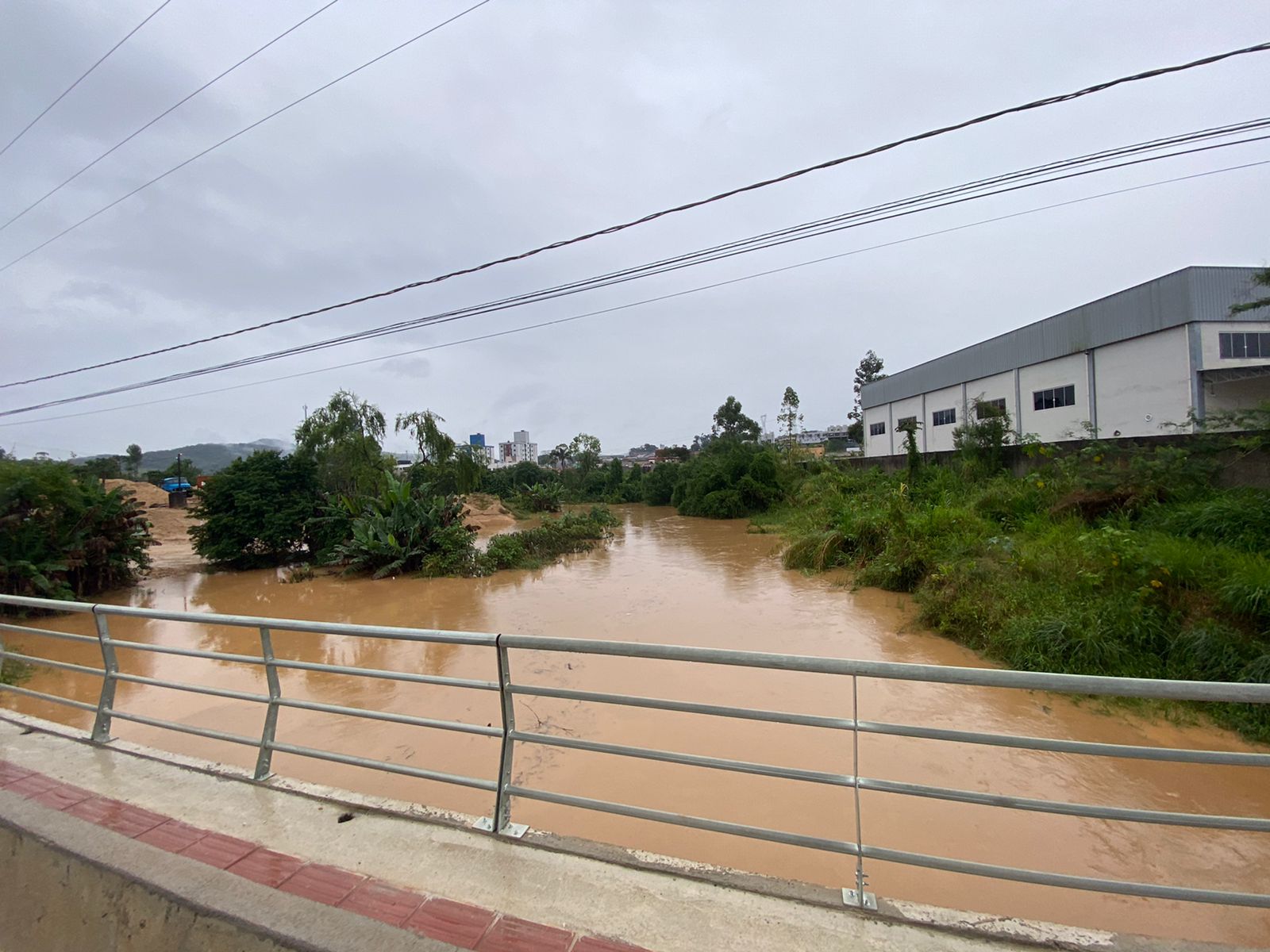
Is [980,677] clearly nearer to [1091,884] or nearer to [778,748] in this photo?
[1091,884]

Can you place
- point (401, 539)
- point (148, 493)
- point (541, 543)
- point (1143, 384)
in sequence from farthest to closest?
1. point (148, 493)
2. point (541, 543)
3. point (1143, 384)
4. point (401, 539)

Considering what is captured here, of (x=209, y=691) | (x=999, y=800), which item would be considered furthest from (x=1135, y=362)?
(x=209, y=691)

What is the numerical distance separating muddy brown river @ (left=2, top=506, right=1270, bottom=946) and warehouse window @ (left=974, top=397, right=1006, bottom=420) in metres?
10.6

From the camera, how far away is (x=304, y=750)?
9.26 feet

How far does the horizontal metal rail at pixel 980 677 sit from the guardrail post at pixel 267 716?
1.54m

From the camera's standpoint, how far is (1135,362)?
1794 cm

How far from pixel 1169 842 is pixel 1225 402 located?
1817cm

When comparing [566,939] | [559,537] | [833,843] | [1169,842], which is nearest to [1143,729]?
[1169,842]

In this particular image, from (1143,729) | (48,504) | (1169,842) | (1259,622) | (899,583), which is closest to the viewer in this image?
(1169,842)

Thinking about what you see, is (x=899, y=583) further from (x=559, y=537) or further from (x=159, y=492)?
(x=159, y=492)

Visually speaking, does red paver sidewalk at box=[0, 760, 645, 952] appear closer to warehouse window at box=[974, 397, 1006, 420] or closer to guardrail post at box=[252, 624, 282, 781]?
guardrail post at box=[252, 624, 282, 781]

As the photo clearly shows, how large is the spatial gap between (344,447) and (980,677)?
2200cm

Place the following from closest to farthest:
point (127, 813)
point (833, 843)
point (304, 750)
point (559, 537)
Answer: point (833, 843) → point (127, 813) → point (304, 750) → point (559, 537)

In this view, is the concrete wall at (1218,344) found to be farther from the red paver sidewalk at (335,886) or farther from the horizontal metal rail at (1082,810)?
the red paver sidewalk at (335,886)
